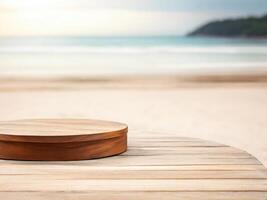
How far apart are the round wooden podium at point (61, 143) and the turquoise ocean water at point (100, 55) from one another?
1.25m

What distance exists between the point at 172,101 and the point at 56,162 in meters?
1.46

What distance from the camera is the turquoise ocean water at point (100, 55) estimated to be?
8.59ft

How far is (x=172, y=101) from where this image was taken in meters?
2.68

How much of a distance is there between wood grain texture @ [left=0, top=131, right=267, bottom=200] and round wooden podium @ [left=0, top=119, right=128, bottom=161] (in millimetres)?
28

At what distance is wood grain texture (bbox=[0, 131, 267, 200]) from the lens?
989 millimetres

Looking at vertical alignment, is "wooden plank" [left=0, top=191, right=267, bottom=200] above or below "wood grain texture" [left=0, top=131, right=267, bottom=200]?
below

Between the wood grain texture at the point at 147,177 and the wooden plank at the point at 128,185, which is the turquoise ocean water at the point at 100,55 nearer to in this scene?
the wood grain texture at the point at 147,177

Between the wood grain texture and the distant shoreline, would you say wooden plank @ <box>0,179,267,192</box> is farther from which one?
the distant shoreline

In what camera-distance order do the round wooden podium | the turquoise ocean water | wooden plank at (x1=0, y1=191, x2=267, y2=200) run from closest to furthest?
wooden plank at (x1=0, y1=191, x2=267, y2=200)
the round wooden podium
the turquoise ocean water

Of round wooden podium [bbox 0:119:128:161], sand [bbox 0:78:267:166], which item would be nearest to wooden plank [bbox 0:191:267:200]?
round wooden podium [bbox 0:119:128:161]

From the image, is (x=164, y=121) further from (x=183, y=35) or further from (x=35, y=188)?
(x=35, y=188)

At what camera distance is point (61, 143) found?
4.25ft

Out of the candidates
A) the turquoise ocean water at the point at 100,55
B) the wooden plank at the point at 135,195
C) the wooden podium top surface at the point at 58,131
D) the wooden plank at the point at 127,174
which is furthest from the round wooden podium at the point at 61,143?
the turquoise ocean water at the point at 100,55

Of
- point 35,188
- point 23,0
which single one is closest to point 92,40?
point 23,0
